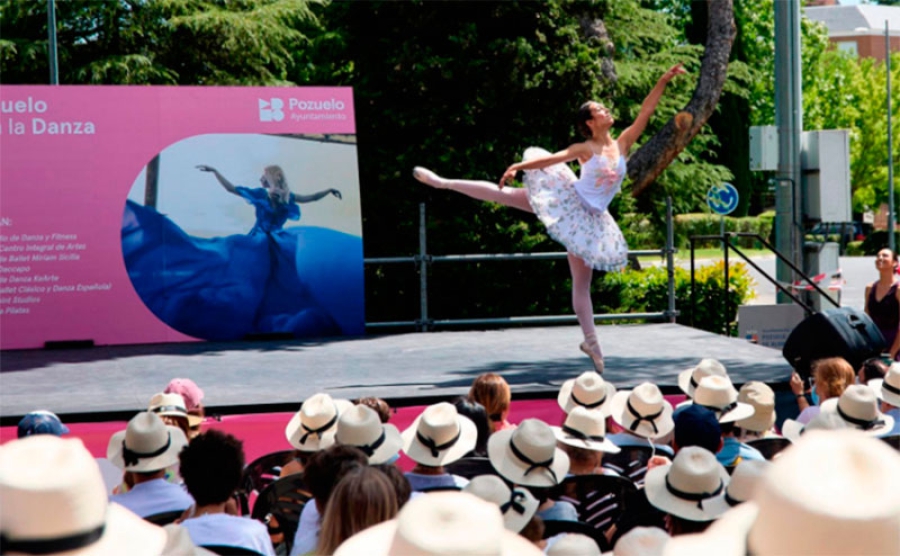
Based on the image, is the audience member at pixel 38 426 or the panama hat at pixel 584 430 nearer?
the panama hat at pixel 584 430

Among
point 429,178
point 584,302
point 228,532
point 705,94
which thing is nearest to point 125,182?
point 429,178

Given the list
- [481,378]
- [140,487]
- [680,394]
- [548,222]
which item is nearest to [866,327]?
[680,394]

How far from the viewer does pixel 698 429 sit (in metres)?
4.18

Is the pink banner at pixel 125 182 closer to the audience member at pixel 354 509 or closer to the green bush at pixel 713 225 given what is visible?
the audience member at pixel 354 509

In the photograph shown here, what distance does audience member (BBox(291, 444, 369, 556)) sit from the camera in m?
3.35

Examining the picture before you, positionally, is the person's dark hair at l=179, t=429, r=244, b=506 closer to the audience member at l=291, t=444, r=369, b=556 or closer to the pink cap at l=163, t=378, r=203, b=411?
the audience member at l=291, t=444, r=369, b=556

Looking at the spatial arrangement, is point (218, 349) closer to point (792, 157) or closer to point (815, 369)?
point (792, 157)

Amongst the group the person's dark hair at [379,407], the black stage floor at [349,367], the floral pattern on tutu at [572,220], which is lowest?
the black stage floor at [349,367]

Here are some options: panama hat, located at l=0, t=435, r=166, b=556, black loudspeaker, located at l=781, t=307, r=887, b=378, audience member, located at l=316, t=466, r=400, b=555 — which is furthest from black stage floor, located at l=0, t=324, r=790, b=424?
panama hat, located at l=0, t=435, r=166, b=556

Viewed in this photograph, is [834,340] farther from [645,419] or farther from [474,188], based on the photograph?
[645,419]

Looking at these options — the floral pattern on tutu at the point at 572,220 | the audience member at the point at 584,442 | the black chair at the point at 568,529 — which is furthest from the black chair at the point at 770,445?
the floral pattern on tutu at the point at 572,220

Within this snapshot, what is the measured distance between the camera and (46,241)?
1020 centimetres

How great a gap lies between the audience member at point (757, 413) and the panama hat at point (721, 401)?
4cm

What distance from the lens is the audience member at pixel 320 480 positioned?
335cm
